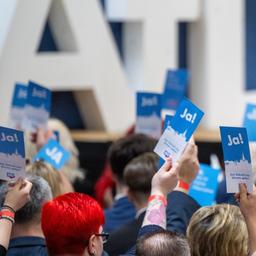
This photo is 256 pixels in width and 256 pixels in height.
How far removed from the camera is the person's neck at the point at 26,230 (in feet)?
11.5

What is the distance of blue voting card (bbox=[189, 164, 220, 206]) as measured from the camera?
4551 mm

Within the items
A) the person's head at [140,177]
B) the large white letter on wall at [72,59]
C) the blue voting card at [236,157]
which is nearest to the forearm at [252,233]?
the blue voting card at [236,157]

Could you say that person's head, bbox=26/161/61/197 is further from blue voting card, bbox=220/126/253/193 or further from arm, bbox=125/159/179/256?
blue voting card, bbox=220/126/253/193

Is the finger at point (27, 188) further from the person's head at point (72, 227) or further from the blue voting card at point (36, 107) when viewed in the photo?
the blue voting card at point (36, 107)

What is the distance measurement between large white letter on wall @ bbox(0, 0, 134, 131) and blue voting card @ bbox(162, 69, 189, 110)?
75.6 inches

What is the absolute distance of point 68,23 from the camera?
7.84 meters

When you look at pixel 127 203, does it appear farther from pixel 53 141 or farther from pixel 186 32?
pixel 186 32

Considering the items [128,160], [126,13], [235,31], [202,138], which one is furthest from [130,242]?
[235,31]

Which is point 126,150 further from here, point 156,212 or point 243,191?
point 243,191

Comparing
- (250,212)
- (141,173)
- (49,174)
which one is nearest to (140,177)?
(141,173)

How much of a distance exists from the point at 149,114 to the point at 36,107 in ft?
2.13

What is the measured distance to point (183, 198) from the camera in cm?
401

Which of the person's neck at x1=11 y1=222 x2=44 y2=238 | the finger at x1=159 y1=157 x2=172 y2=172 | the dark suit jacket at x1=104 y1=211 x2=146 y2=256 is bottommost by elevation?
the dark suit jacket at x1=104 y1=211 x2=146 y2=256

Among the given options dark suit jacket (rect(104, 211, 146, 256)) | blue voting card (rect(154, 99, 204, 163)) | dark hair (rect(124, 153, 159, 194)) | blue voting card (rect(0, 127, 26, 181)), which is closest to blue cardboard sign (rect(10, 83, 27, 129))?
dark hair (rect(124, 153, 159, 194))
